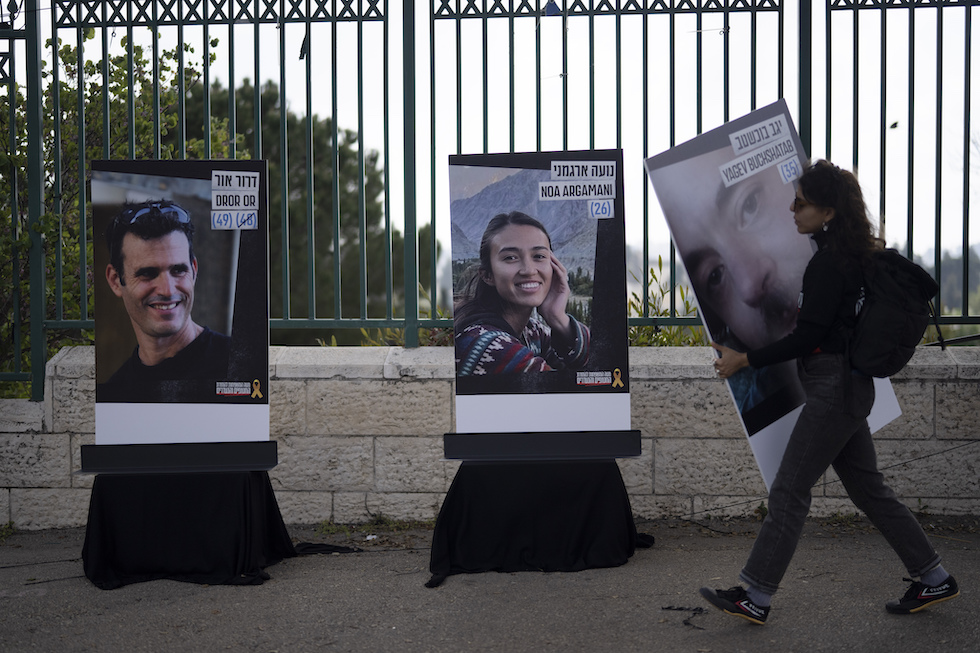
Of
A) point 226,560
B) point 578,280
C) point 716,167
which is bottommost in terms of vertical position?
point 226,560

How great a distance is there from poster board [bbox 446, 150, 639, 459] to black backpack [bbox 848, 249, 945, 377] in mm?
1158

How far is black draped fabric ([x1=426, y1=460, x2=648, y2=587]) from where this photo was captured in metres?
4.11

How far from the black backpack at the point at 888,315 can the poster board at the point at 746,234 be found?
626 mm

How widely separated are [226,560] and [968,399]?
4077 mm

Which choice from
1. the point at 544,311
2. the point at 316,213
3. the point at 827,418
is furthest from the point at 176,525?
the point at 316,213

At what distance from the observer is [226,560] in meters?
4.08

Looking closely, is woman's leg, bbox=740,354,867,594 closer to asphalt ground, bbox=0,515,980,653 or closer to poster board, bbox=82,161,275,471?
asphalt ground, bbox=0,515,980,653

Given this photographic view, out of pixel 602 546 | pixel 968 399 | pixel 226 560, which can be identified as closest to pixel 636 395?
pixel 602 546

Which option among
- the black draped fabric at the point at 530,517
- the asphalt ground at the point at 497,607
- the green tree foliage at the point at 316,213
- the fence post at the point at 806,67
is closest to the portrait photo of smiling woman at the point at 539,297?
the black draped fabric at the point at 530,517

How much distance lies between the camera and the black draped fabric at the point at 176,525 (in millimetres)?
4078

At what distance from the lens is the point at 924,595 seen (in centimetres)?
336

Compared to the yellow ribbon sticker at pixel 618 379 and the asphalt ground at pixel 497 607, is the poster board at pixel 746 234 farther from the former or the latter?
the asphalt ground at pixel 497 607

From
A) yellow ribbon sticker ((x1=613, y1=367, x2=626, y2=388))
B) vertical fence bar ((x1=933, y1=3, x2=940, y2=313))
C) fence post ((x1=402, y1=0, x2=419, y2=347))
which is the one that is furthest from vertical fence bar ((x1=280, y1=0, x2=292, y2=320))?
vertical fence bar ((x1=933, y1=3, x2=940, y2=313))

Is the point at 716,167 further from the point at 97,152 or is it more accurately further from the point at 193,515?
the point at 97,152
